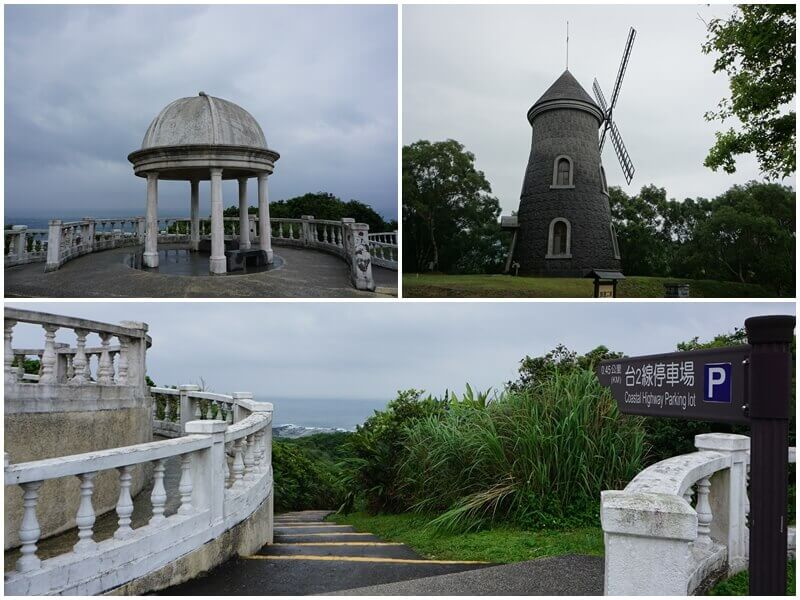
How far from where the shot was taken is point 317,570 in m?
5.40

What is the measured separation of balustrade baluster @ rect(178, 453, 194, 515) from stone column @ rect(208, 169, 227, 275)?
4.36 m

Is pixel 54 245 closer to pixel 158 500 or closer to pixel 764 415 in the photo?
pixel 158 500

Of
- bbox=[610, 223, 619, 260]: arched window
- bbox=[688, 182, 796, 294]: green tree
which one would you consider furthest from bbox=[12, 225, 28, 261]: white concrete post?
bbox=[688, 182, 796, 294]: green tree

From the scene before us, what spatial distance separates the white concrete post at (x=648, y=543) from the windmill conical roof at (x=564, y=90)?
1374cm

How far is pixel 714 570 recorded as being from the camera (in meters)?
4.92

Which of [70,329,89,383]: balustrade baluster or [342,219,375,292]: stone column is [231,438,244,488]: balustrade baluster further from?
[342,219,375,292]: stone column

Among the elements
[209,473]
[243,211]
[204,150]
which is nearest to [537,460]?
[209,473]

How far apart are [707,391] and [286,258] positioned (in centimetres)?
973

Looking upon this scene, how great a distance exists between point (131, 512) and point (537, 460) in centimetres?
397

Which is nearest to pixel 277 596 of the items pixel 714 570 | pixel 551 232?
pixel 714 570

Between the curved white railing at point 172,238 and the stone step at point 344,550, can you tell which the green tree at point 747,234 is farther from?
the stone step at point 344,550

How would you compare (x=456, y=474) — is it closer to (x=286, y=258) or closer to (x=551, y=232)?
(x=286, y=258)

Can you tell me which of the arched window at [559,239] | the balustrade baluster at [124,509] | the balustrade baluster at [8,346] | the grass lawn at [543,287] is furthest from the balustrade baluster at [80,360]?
the arched window at [559,239]

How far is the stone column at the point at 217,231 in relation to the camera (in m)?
9.36
